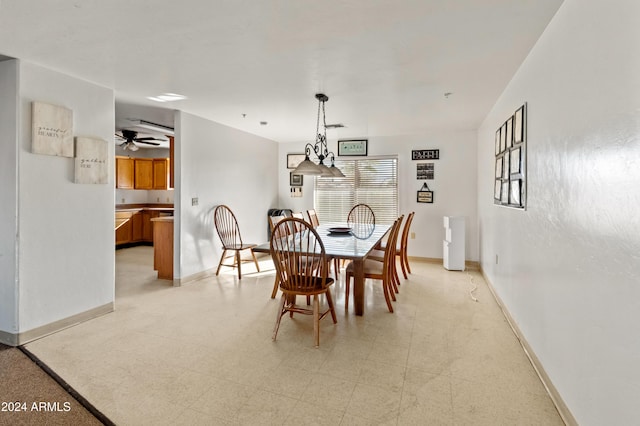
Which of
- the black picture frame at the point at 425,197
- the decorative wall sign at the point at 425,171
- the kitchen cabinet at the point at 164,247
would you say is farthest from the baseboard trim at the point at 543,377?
the kitchen cabinet at the point at 164,247

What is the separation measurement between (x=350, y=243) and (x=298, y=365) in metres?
1.43

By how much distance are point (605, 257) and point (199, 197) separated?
436 cm

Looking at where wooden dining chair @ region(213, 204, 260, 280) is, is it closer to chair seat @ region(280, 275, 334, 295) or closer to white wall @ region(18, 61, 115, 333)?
white wall @ region(18, 61, 115, 333)

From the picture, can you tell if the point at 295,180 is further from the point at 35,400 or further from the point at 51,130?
the point at 35,400

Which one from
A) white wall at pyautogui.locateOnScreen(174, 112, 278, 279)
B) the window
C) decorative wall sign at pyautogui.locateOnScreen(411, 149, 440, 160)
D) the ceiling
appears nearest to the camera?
the ceiling

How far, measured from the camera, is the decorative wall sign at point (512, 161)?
256 cm

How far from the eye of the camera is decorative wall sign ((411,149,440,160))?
5593 mm

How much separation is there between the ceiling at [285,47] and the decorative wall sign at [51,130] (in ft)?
1.21

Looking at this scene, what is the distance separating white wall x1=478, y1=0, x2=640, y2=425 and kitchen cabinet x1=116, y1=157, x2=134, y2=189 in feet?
25.5

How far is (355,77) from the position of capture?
9.75 ft

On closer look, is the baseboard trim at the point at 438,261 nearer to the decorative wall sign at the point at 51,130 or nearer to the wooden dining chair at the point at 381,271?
the wooden dining chair at the point at 381,271

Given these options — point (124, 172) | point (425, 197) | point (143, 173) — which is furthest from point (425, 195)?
point (124, 172)

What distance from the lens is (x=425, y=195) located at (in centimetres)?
569

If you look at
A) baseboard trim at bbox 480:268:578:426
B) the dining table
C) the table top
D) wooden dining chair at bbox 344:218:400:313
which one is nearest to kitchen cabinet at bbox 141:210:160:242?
the table top
